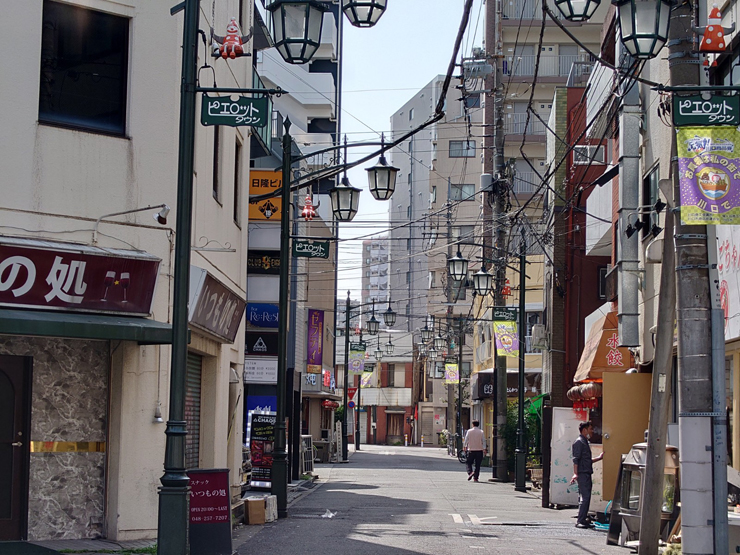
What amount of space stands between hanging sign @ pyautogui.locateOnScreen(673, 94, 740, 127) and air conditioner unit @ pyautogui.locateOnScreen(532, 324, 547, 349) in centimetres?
2621

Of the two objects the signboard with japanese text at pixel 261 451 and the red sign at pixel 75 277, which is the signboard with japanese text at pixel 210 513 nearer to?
the red sign at pixel 75 277

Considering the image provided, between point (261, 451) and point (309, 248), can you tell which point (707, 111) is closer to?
point (309, 248)

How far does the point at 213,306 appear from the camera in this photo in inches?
648

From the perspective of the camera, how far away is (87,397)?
13.3 metres

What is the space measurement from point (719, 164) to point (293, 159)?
39.9 ft

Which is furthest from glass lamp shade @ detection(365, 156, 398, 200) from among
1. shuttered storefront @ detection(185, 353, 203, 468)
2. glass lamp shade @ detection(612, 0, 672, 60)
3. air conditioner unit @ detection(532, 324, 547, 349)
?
air conditioner unit @ detection(532, 324, 547, 349)

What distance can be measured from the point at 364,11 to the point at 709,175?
4057 millimetres

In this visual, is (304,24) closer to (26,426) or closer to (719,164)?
(719,164)

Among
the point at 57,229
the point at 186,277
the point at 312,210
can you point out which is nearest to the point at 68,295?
the point at 57,229

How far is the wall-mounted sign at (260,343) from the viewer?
3378cm

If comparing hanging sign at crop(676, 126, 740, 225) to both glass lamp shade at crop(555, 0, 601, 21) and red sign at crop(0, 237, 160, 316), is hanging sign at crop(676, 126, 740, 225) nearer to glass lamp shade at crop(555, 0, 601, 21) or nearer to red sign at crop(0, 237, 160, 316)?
glass lamp shade at crop(555, 0, 601, 21)

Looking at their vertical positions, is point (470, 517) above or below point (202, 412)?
below

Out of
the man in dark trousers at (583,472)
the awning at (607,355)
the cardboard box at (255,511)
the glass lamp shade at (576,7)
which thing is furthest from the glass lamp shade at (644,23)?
the awning at (607,355)

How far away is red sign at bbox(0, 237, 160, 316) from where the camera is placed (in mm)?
12000
